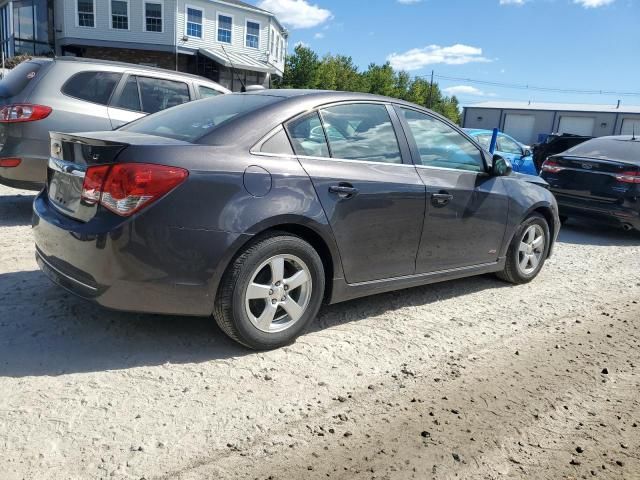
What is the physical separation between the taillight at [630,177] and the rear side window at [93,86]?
6.71 m

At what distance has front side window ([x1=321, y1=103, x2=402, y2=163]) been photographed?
368 cm

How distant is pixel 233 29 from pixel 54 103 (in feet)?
93.1

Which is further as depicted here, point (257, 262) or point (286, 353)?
point (286, 353)

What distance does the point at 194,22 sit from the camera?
30656 millimetres

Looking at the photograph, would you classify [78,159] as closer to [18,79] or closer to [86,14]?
[18,79]

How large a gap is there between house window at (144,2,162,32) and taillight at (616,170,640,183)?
27.8m

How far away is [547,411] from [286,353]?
5.02 feet

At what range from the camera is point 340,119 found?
3746mm

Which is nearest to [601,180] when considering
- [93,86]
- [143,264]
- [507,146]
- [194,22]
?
[507,146]

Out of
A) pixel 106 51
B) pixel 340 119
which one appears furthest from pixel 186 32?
pixel 340 119

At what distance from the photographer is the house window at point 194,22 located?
3039 cm

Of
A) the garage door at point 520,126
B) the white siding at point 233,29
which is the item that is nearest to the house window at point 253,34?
the white siding at point 233,29

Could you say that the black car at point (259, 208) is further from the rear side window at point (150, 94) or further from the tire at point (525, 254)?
the rear side window at point (150, 94)

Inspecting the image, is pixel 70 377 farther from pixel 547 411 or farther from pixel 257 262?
pixel 547 411
